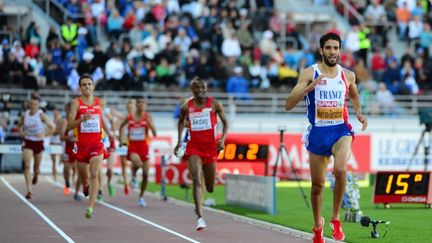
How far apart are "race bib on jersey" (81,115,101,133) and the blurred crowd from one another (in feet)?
54.6

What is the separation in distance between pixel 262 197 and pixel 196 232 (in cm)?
429

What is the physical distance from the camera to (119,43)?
132 feet

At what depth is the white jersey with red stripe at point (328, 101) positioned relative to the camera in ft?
47.4

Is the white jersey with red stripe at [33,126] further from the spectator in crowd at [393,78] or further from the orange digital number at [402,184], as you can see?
the spectator in crowd at [393,78]

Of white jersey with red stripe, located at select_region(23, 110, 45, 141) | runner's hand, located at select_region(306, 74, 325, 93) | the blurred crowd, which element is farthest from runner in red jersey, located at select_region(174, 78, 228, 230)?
the blurred crowd

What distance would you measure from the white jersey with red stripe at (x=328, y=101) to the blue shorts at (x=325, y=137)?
6cm

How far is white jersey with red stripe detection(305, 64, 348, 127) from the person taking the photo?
47.4ft

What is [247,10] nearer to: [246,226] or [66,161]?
[66,161]

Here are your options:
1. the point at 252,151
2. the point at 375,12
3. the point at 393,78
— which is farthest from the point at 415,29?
the point at 252,151

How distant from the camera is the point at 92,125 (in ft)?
67.6

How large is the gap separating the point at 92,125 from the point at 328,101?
22.8 ft

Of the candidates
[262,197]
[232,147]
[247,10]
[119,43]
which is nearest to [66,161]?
A: [232,147]

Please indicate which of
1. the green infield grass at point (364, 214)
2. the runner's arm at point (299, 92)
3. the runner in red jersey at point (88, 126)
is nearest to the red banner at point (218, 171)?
the green infield grass at point (364, 214)

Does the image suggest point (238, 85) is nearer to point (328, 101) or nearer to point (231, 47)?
point (231, 47)
